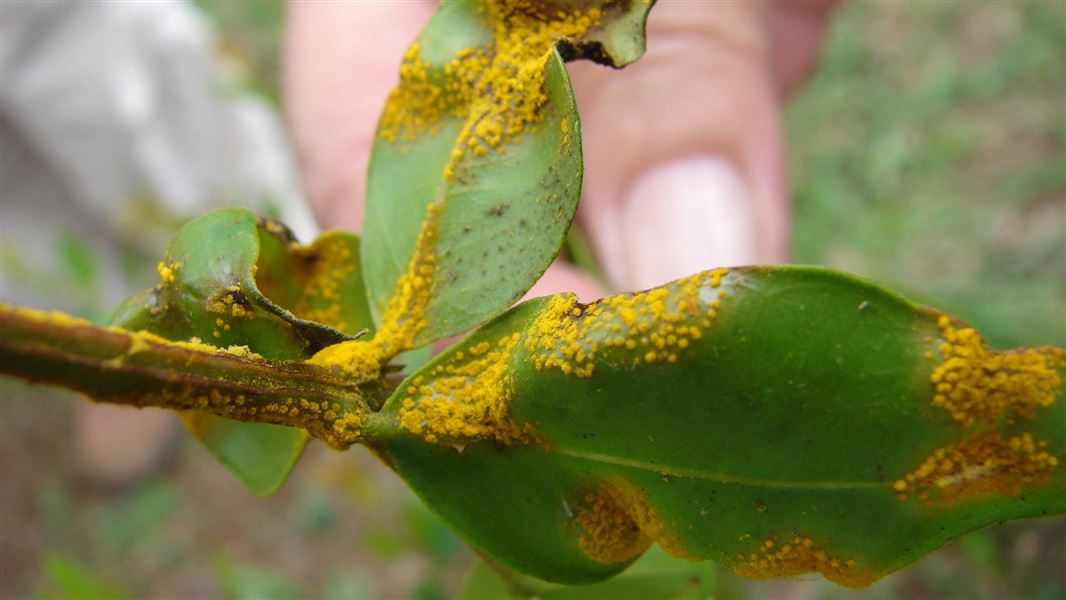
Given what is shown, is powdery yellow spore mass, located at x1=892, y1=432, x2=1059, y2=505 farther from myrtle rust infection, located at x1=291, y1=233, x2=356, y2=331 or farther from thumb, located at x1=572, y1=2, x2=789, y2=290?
thumb, located at x1=572, y1=2, x2=789, y2=290

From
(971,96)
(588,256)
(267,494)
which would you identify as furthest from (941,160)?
(267,494)

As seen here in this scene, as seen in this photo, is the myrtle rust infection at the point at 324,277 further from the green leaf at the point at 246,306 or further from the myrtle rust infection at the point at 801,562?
the myrtle rust infection at the point at 801,562

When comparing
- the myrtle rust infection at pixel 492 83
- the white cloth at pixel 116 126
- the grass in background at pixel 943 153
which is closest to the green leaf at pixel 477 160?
the myrtle rust infection at pixel 492 83

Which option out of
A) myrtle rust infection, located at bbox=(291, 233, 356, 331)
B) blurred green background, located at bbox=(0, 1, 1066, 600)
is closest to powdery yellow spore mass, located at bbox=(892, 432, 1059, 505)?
myrtle rust infection, located at bbox=(291, 233, 356, 331)

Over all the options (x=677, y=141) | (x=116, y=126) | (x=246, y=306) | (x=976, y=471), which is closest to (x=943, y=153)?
(x=677, y=141)

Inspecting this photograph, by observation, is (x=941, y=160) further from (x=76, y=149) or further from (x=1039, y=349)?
(x=76, y=149)

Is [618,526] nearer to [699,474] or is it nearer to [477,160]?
[699,474]
